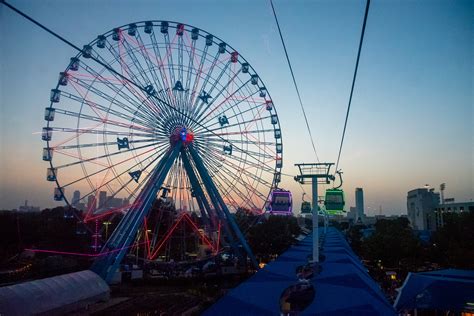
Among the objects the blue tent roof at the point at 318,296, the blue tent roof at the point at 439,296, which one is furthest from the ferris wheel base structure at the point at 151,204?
the blue tent roof at the point at 439,296

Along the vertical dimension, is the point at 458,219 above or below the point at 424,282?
above

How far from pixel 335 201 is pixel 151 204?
12.7m

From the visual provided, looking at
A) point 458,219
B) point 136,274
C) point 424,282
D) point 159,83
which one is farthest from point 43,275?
point 458,219

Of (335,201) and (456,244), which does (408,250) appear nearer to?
(456,244)

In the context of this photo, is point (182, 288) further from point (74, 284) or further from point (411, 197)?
point (411, 197)

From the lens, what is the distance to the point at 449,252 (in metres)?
28.1

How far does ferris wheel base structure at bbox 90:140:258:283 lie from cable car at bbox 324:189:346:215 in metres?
9.82

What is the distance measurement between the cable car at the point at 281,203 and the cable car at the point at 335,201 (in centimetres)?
278

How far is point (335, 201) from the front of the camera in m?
19.3

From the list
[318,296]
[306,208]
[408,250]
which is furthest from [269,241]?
[318,296]

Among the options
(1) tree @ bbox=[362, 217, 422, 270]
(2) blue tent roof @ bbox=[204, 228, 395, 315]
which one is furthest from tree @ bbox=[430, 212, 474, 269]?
(2) blue tent roof @ bbox=[204, 228, 395, 315]

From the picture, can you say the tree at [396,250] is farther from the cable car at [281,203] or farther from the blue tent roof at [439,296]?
the blue tent roof at [439,296]

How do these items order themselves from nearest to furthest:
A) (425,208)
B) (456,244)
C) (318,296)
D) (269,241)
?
(318,296), (456,244), (269,241), (425,208)

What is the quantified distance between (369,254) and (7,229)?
1803 inches
